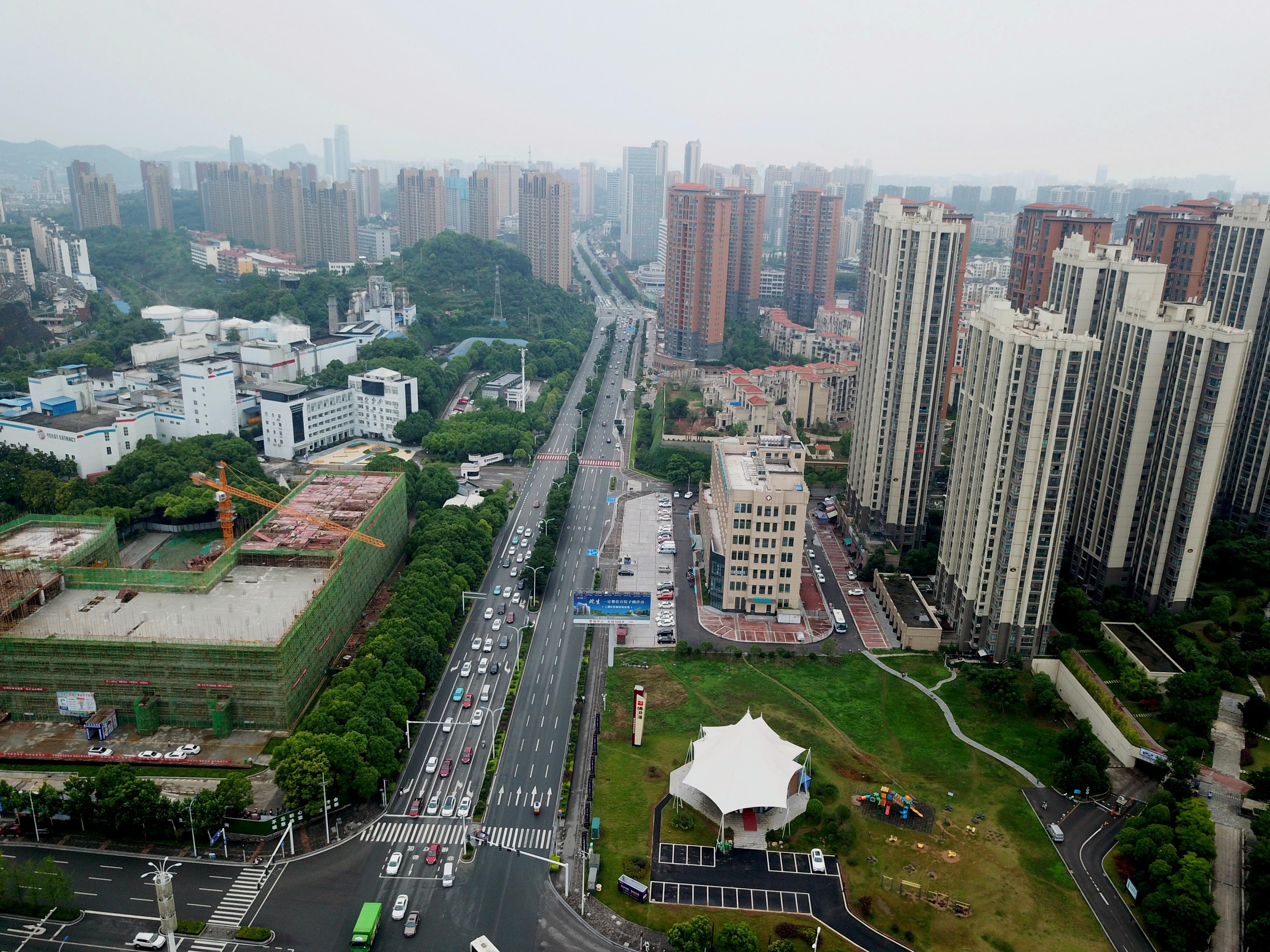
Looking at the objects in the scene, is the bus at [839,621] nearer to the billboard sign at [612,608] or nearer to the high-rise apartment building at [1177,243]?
the billboard sign at [612,608]

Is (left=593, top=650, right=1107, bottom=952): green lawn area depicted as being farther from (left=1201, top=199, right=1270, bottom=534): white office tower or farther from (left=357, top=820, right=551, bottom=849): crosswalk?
(left=1201, top=199, right=1270, bottom=534): white office tower

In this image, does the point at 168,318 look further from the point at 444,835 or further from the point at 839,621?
the point at 444,835

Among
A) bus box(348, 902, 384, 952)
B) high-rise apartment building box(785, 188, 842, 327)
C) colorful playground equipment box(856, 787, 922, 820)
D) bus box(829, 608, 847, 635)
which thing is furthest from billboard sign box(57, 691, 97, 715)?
high-rise apartment building box(785, 188, 842, 327)

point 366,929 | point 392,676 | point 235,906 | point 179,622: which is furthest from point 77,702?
point 366,929

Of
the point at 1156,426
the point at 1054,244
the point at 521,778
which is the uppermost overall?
the point at 1054,244

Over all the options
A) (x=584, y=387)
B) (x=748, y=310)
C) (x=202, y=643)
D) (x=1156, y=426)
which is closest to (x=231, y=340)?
(x=584, y=387)

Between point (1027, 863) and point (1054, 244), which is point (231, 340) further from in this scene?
point (1027, 863)

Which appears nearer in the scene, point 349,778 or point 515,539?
point 349,778
